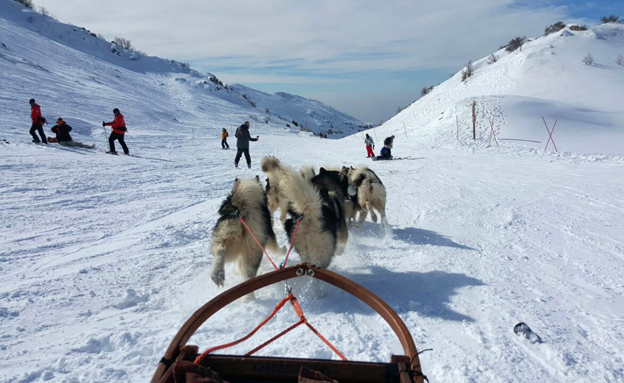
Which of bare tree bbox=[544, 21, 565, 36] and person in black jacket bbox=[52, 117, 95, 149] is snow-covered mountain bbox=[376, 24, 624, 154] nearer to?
bare tree bbox=[544, 21, 565, 36]

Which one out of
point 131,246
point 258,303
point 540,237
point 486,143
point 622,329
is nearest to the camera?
point 622,329

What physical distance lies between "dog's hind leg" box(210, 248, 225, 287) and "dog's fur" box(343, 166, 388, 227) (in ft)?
9.58

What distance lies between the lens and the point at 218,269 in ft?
10.5

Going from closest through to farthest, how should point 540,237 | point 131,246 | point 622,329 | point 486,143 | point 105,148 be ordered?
point 622,329
point 131,246
point 540,237
point 105,148
point 486,143

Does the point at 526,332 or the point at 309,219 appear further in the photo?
the point at 309,219

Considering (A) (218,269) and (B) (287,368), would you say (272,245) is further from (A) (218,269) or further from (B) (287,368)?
(B) (287,368)

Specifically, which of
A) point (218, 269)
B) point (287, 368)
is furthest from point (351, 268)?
point (287, 368)

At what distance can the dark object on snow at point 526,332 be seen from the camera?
2852mm

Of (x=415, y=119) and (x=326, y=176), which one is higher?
(x=415, y=119)

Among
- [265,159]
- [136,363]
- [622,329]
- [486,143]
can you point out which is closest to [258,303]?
[136,363]

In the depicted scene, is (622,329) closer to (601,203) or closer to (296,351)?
(296,351)

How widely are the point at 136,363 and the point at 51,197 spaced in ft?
18.2

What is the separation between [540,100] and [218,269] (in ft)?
81.5

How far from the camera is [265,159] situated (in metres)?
5.13
